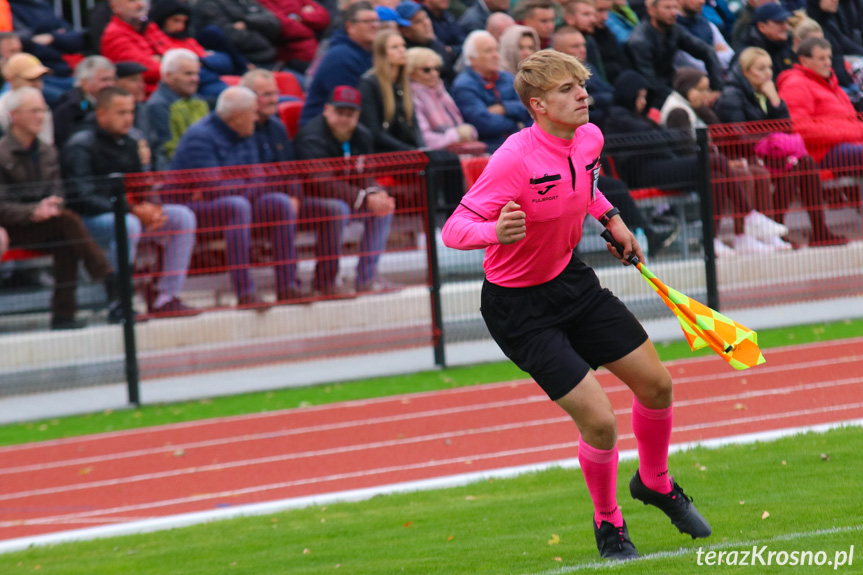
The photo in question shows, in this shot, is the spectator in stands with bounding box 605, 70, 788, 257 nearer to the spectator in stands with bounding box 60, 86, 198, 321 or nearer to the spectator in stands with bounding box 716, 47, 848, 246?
the spectator in stands with bounding box 716, 47, 848, 246

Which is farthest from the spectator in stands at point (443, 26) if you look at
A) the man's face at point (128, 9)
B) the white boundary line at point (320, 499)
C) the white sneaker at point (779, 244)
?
the white boundary line at point (320, 499)

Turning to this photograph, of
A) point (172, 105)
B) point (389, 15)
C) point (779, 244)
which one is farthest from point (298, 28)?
point (779, 244)

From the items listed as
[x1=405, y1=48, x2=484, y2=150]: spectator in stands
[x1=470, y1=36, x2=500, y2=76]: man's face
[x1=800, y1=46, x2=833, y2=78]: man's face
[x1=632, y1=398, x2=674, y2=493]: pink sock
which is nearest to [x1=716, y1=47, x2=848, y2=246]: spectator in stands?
[x1=800, y1=46, x2=833, y2=78]: man's face

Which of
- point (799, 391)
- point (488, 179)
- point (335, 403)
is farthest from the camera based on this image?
point (335, 403)

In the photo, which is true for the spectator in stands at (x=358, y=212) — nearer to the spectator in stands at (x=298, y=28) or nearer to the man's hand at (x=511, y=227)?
the spectator in stands at (x=298, y=28)

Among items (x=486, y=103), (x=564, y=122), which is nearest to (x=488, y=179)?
(x=564, y=122)

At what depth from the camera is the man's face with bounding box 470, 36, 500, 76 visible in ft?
44.5

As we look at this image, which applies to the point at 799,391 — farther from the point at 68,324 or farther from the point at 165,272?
the point at 68,324

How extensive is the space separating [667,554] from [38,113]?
798 cm

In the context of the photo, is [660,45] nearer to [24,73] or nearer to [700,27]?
[700,27]

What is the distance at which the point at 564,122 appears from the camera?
209 inches

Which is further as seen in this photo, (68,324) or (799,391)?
(68,324)

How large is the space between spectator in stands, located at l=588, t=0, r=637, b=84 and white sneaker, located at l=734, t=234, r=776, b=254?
3379 millimetres

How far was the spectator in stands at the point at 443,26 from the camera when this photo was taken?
50.6 ft
